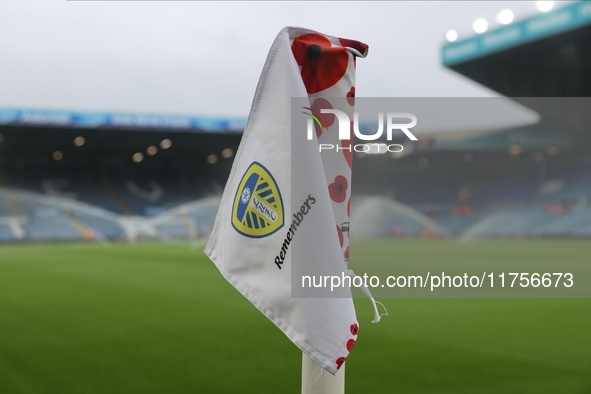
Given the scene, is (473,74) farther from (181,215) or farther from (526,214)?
(181,215)

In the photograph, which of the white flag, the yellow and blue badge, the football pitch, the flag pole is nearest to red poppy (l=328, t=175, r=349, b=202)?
the white flag

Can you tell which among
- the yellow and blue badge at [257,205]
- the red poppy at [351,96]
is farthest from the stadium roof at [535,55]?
the yellow and blue badge at [257,205]

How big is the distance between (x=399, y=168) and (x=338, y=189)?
26751mm

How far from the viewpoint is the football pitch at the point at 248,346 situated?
246cm

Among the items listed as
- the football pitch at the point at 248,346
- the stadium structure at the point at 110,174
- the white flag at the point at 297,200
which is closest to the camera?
the white flag at the point at 297,200

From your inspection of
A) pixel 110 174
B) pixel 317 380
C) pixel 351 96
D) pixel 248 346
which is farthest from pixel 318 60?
pixel 110 174

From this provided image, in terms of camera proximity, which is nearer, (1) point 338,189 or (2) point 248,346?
(1) point 338,189

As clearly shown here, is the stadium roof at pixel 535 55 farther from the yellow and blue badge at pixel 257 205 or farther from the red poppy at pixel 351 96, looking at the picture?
the yellow and blue badge at pixel 257 205

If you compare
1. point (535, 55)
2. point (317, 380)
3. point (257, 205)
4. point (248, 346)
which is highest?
point (535, 55)

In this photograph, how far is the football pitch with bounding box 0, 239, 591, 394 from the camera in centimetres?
246

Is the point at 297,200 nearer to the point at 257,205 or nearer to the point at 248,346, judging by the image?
the point at 257,205

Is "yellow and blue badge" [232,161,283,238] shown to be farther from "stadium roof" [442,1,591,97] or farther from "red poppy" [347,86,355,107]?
"stadium roof" [442,1,591,97]

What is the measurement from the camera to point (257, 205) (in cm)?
102

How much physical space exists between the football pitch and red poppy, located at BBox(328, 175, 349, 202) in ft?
5.01
